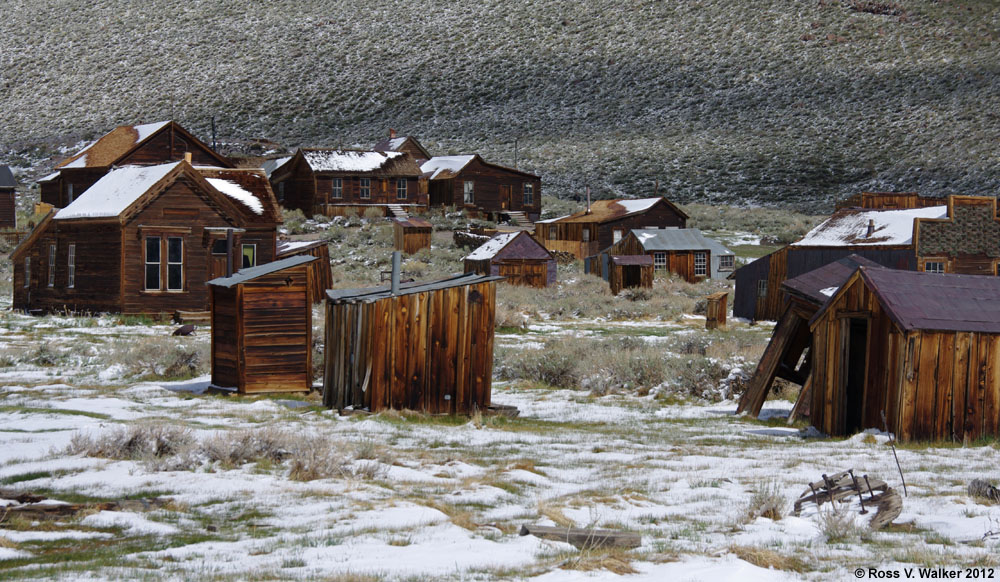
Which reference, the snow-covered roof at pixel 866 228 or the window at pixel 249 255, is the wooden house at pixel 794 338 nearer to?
the snow-covered roof at pixel 866 228

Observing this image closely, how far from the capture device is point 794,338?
16.7 m

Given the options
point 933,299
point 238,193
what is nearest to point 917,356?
point 933,299

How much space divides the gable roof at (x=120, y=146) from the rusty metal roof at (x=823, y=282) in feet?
110

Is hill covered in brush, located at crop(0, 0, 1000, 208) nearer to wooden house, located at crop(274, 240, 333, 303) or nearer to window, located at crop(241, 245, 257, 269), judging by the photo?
wooden house, located at crop(274, 240, 333, 303)

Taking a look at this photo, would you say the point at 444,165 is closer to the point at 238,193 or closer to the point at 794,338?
the point at 238,193

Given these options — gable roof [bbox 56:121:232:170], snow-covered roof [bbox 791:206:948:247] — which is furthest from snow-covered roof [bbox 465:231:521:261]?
snow-covered roof [bbox 791:206:948:247]

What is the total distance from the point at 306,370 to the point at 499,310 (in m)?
14.7

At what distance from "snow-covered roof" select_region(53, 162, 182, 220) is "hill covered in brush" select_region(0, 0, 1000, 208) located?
51504mm

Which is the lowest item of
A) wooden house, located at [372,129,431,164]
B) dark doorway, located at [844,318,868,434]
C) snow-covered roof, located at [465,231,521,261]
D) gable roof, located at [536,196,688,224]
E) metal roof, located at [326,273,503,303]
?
dark doorway, located at [844,318,868,434]

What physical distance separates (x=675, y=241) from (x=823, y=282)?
3591 cm

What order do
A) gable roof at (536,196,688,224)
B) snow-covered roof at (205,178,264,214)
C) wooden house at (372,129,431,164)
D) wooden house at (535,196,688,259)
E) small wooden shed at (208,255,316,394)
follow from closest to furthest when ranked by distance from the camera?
1. small wooden shed at (208,255,316,394)
2. snow-covered roof at (205,178,264,214)
3. wooden house at (535,196,688,259)
4. gable roof at (536,196,688,224)
5. wooden house at (372,129,431,164)

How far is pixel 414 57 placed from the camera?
111062 mm

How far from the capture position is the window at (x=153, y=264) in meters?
30.8

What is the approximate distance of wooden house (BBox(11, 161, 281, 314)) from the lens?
30.4m
